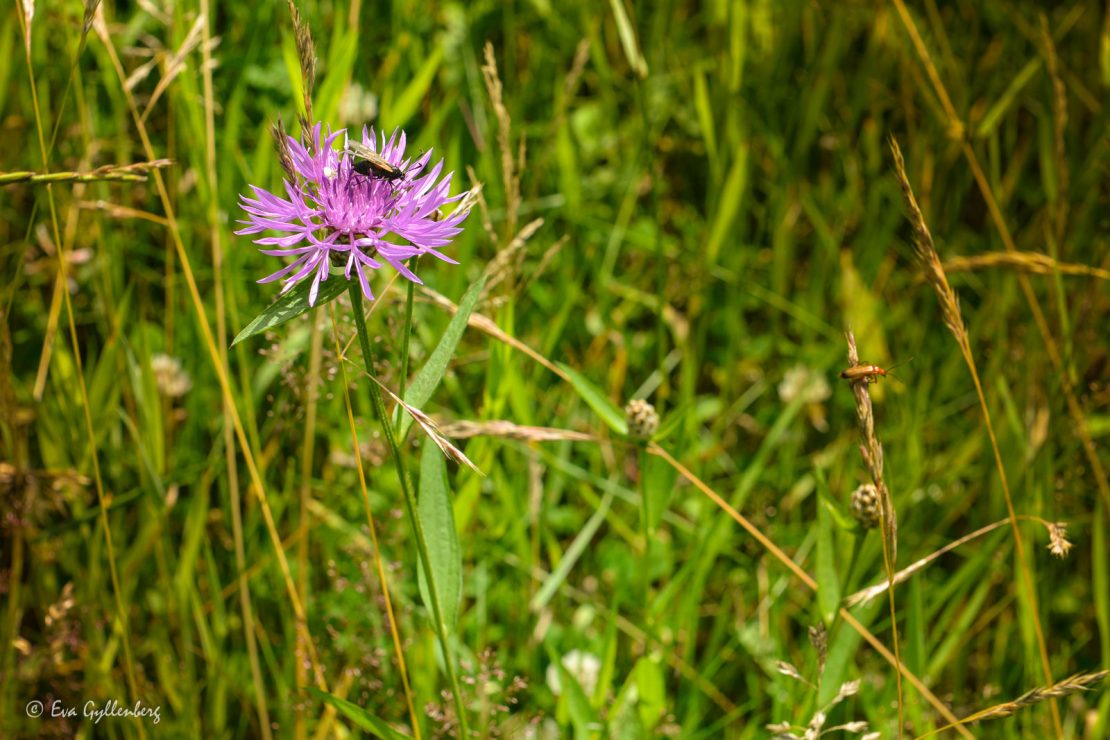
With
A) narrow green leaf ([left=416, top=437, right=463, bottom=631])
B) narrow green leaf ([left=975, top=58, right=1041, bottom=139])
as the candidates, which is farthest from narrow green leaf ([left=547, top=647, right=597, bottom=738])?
narrow green leaf ([left=975, top=58, right=1041, bottom=139])

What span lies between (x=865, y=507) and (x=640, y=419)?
16.0 inches

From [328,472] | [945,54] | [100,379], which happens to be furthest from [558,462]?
[945,54]

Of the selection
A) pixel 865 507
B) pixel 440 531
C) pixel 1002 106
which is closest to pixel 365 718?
pixel 440 531

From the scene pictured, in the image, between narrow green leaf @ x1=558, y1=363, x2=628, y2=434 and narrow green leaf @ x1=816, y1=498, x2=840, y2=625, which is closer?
narrow green leaf @ x1=816, y1=498, x2=840, y2=625

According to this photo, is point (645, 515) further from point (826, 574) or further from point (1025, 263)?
point (1025, 263)

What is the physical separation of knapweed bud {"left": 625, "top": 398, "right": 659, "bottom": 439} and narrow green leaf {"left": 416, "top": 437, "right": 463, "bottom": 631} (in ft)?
1.48

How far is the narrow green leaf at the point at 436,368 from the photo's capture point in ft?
3.82

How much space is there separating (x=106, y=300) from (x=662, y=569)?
4.49 ft

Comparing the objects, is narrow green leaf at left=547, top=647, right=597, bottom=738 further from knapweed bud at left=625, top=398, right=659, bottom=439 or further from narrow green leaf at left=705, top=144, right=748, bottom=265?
narrow green leaf at left=705, top=144, right=748, bottom=265

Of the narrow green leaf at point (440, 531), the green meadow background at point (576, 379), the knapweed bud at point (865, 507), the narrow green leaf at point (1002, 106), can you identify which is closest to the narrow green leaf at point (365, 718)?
the green meadow background at point (576, 379)

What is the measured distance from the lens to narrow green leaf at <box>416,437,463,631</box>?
4.31ft

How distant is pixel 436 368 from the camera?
3.87 ft

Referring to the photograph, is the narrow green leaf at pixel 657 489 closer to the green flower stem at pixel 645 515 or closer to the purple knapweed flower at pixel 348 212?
the green flower stem at pixel 645 515

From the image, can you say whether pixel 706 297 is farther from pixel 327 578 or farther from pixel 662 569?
pixel 327 578
